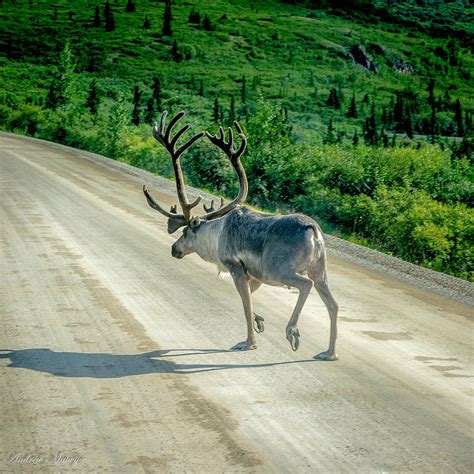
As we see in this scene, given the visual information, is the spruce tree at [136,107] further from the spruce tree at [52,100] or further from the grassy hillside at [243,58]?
the spruce tree at [52,100]

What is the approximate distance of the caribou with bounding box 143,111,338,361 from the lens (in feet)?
28.2

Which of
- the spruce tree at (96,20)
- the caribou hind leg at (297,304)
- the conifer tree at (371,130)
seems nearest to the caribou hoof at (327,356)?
the caribou hind leg at (297,304)

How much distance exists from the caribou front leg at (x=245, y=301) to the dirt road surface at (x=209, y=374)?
0.20m

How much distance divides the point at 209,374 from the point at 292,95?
7985 cm

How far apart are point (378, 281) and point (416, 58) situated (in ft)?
391

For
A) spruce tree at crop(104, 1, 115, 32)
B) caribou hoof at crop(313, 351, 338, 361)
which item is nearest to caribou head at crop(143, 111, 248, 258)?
caribou hoof at crop(313, 351, 338, 361)

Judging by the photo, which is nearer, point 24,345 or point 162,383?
point 162,383

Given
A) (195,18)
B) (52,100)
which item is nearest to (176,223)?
(52,100)

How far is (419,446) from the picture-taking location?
650cm

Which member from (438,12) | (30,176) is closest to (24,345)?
(30,176)

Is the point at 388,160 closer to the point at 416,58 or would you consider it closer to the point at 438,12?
the point at 416,58

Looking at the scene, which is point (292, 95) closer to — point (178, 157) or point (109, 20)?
→ point (109, 20)

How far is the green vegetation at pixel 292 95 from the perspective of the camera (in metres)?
23.1

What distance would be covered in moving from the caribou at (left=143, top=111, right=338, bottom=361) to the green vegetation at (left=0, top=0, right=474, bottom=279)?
7.68 metres
